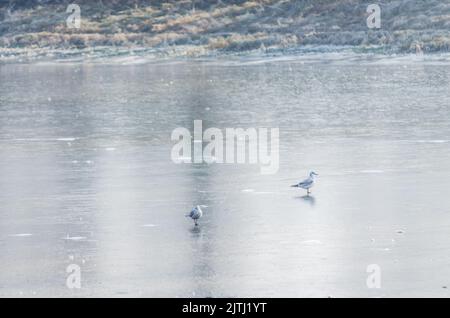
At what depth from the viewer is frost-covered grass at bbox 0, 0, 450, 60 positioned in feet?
173

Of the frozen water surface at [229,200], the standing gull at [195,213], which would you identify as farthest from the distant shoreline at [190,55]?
the standing gull at [195,213]

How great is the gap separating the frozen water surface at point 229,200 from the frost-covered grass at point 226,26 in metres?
20.3

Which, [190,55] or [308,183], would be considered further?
[190,55]

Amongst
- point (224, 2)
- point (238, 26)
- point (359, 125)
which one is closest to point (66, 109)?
point (359, 125)

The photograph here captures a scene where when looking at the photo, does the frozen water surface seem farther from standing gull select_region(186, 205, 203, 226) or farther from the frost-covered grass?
the frost-covered grass

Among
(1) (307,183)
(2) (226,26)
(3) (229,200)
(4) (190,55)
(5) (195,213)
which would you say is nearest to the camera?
(5) (195,213)

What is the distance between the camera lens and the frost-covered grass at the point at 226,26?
173 feet

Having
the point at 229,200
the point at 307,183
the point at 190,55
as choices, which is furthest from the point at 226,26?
the point at 229,200

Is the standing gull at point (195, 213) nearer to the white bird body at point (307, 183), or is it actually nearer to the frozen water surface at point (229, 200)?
the frozen water surface at point (229, 200)

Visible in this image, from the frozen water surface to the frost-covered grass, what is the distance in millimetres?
20283

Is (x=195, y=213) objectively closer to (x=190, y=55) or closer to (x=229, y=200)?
(x=229, y=200)

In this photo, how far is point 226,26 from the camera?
62.2 meters

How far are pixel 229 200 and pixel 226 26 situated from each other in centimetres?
4671

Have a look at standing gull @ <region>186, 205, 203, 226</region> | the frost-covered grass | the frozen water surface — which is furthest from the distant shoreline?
standing gull @ <region>186, 205, 203, 226</region>
